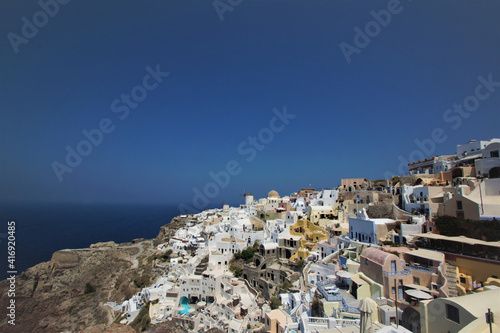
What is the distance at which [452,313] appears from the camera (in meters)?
7.97

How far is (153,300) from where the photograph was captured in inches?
934

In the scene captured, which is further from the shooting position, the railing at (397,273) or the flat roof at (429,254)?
the flat roof at (429,254)

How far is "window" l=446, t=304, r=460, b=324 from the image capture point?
780cm

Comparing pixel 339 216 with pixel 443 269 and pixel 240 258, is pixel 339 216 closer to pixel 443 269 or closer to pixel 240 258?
pixel 240 258

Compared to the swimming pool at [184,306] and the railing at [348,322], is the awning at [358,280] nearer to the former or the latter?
the railing at [348,322]

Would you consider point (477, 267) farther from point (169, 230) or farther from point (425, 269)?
point (169, 230)

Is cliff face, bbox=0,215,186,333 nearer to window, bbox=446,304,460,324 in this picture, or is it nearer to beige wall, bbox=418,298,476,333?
beige wall, bbox=418,298,476,333

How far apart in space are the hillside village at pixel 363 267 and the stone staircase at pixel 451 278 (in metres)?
0.05

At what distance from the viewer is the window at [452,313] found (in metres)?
7.80

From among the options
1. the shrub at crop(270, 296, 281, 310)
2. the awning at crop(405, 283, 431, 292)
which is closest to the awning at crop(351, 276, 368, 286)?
the awning at crop(405, 283, 431, 292)

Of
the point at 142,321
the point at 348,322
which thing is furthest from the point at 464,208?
the point at 142,321

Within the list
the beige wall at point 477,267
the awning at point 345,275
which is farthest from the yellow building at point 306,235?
the beige wall at point 477,267

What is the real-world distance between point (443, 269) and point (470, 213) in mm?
5979

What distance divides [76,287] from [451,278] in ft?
145
